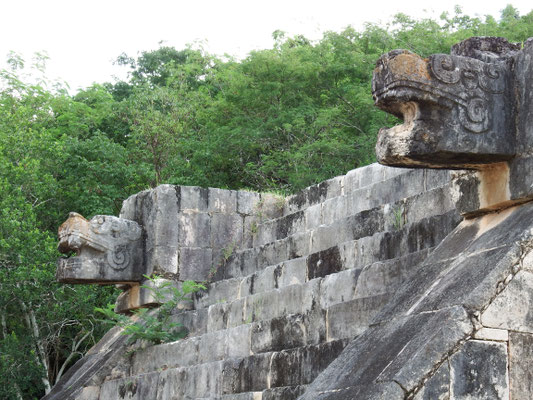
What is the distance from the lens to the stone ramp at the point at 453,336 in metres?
4.09

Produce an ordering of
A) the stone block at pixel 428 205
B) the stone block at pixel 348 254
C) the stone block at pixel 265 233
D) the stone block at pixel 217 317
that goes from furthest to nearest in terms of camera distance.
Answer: the stone block at pixel 265 233 < the stone block at pixel 217 317 < the stone block at pixel 348 254 < the stone block at pixel 428 205

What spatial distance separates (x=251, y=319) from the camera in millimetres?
7625

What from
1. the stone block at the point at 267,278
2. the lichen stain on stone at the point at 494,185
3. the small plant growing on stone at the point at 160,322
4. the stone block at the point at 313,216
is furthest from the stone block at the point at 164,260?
the lichen stain on stone at the point at 494,185

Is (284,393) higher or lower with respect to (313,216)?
lower

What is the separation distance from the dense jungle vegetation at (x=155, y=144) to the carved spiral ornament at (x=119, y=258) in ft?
15.6

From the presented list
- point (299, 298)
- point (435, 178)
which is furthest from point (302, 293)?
point (435, 178)

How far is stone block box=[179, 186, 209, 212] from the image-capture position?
35.1ft

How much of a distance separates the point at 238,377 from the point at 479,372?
302 centimetres

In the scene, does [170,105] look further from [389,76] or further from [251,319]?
[389,76]

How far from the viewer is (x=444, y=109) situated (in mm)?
4910

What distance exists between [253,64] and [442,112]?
16792 millimetres

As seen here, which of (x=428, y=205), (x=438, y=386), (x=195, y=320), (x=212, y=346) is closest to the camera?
(x=438, y=386)

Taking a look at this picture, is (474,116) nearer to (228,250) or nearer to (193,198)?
(228,250)

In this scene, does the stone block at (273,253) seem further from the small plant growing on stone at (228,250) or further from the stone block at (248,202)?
the stone block at (248,202)
